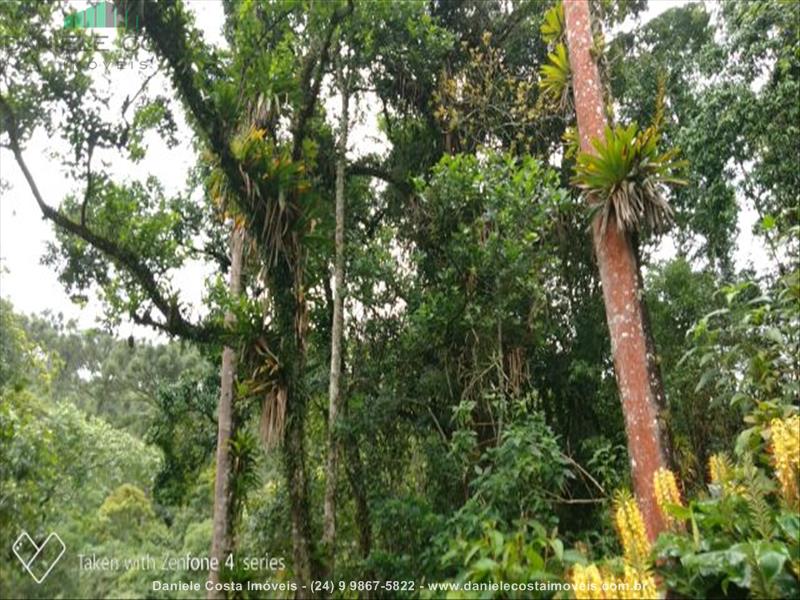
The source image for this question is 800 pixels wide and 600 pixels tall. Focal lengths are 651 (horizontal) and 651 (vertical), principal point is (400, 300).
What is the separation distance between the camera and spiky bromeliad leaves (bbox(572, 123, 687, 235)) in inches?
175

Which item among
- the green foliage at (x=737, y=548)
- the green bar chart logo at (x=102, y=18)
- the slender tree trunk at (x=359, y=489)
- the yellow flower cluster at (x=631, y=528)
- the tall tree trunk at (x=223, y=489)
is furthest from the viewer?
the slender tree trunk at (x=359, y=489)

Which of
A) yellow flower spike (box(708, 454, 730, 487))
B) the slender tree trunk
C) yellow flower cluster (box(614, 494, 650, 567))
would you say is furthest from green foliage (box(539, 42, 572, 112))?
yellow flower cluster (box(614, 494, 650, 567))

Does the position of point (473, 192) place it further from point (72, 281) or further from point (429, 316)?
point (72, 281)

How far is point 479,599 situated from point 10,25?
5.34m

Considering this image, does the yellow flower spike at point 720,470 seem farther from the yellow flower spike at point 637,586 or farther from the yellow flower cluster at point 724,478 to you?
the yellow flower spike at point 637,586

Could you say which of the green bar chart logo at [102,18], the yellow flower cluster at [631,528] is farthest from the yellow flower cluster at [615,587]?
the green bar chart logo at [102,18]

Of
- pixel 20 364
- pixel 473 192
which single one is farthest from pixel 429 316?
pixel 20 364

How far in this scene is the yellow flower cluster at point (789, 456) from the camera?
2.71 m

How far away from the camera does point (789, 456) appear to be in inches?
109

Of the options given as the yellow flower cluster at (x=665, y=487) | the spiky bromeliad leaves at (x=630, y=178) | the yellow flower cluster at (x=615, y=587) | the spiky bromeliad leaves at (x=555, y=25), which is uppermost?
the spiky bromeliad leaves at (x=555, y=25)

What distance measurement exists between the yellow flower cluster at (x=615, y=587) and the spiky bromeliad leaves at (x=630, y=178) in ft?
8.64

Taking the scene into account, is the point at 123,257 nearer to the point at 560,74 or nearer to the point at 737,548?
the point at 560,74

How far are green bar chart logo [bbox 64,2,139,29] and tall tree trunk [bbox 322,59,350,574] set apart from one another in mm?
A: 2636

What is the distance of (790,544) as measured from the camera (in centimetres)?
265
